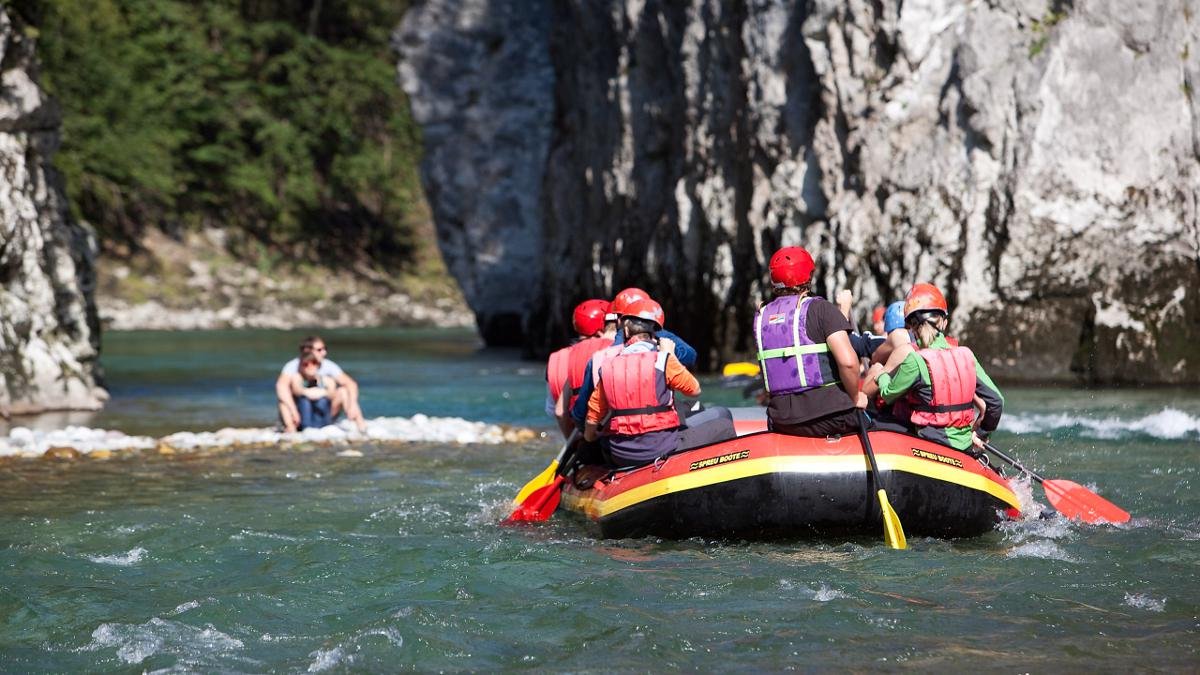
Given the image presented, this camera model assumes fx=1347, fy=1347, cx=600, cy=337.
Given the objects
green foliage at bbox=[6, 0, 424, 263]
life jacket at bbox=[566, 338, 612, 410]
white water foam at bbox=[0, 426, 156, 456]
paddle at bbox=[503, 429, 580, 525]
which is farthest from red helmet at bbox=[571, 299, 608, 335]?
green foliage at bbox=[6, 0, 424, 263]

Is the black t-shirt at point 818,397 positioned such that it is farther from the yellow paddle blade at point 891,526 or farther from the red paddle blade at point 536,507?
the red paddle blade at point 536,507

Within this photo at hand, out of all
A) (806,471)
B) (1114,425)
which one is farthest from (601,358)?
(1114,425)

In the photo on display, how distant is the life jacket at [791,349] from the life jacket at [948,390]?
815 millimetres

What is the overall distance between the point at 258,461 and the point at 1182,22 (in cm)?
1384

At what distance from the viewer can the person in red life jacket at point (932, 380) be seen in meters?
8.22

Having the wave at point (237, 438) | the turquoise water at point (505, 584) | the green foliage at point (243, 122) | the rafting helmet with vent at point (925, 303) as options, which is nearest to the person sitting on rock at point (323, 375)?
the wave at point (237, 438)

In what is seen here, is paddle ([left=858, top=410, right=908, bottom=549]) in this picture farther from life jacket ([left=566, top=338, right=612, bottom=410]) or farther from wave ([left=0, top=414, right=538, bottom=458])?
wave ([left=0, top=414, right=538, bottom=458])

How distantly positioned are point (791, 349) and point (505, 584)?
6.94ft

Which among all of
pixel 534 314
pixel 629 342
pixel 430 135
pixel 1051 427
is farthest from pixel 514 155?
pixel 629 342

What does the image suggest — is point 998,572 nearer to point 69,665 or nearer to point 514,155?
Answer: point 69,665

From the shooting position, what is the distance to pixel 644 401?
326 inches

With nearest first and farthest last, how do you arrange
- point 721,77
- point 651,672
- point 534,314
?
point 651,672
point 721,77
point 534,314

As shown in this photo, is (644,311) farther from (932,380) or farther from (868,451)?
(932,380)

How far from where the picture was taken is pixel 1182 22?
18.6 meters
